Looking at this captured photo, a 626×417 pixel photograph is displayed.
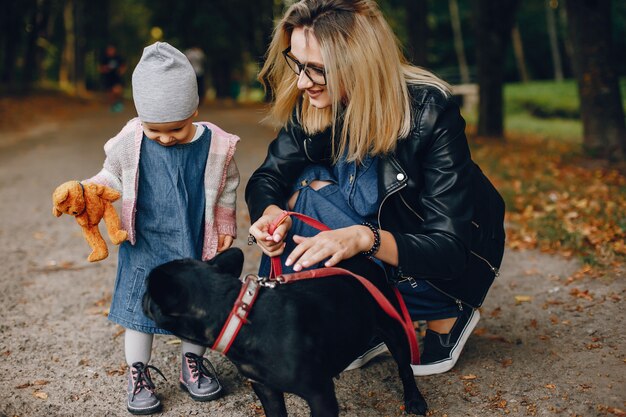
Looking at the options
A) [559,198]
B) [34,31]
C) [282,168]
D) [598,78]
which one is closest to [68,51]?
[34,31]

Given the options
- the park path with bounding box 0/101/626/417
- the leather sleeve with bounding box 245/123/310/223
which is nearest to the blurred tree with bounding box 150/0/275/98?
the park path with bounding box 0/101/626/417

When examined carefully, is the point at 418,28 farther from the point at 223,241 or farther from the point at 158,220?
the point at 158,220

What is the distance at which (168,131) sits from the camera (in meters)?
3.10

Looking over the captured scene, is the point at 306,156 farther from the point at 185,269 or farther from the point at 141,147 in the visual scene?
the point at 185,269

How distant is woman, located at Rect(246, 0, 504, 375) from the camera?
9.70ft

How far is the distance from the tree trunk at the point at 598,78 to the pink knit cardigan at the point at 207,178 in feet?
24.3

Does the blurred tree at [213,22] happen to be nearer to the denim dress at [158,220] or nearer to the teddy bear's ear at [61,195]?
the denim dress at [158,220]

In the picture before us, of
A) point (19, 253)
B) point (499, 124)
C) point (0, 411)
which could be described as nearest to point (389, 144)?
point (0, 411)

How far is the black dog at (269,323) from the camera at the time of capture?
93.1 inches

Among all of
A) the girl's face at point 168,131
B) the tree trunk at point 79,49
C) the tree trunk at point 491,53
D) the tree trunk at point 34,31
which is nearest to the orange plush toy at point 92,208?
the girl's face at point 168,131

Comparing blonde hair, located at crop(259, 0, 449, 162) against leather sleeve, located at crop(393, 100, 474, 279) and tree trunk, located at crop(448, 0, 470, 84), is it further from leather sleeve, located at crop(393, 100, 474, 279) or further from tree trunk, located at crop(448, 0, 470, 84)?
tree trunk, located at crop(448, 0, 470, 84)

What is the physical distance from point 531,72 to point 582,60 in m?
40.4

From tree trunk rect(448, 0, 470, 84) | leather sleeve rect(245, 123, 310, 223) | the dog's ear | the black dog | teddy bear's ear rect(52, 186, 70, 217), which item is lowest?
tree trunk rect(448, 0, 470, 84)

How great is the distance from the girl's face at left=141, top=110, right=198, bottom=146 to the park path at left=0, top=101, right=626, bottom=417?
1.20 metres
